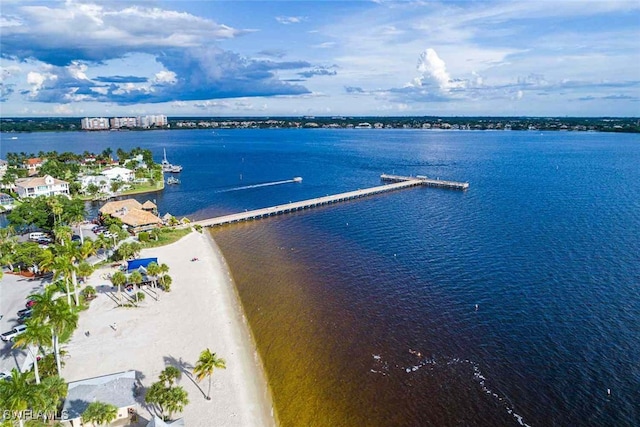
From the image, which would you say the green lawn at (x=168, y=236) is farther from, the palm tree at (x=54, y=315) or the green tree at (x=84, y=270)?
the palm tree at (x=54, y=315)

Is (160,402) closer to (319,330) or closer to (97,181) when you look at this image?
(319,330)

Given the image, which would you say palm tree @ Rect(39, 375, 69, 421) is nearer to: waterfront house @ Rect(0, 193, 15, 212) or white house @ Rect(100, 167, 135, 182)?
waterfront house @ Rect(0, 193, 15, 212)

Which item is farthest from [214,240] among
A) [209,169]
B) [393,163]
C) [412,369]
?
[393,163]

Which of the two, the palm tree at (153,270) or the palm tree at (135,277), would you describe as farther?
the palm tree at (153,270)

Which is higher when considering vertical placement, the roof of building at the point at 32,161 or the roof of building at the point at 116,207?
the roof of building at the point at 32,161

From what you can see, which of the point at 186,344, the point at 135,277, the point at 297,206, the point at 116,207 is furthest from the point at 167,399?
the point at 297,206

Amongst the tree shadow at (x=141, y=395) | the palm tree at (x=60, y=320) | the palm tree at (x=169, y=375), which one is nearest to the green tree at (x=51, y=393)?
the palm tree at (x=60, y=320)

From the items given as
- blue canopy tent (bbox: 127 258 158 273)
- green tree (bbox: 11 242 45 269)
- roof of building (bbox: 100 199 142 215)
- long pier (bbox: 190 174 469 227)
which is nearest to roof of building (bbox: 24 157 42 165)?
roof of building (bbox: 100 199 142 215)
